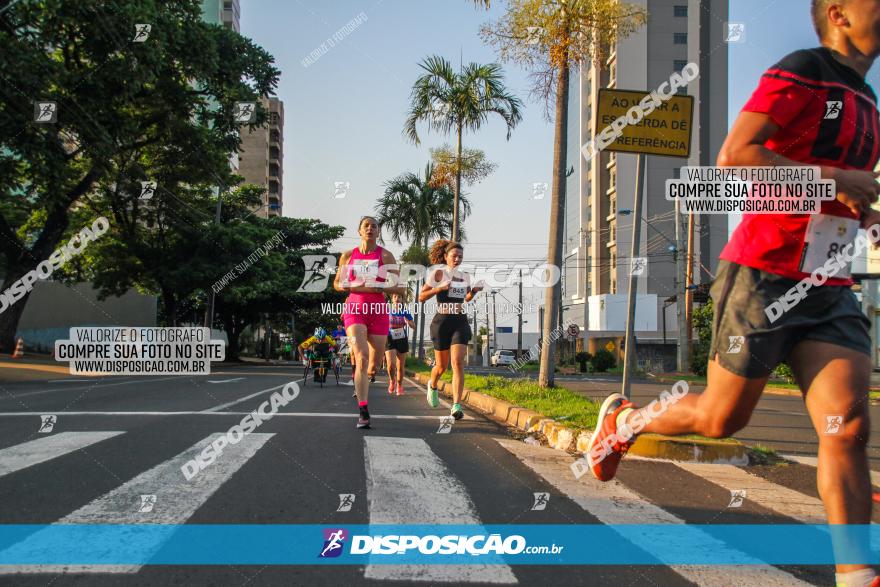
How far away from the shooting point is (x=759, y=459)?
557 centimetres

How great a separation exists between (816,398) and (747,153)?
0.87 meters

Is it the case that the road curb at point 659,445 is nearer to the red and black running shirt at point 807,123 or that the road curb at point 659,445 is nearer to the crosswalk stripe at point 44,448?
the red and black running shirt at point 807,123

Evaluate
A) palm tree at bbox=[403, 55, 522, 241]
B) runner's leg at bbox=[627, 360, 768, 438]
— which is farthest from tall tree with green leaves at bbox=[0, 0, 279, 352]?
runner's leg at bbox=[627, 360, 768, 438]

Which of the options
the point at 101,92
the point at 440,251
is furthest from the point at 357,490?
the point at 101,92

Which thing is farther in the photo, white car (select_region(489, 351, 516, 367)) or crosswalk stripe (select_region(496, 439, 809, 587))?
white car (select_region(489, 351, 516, 367))

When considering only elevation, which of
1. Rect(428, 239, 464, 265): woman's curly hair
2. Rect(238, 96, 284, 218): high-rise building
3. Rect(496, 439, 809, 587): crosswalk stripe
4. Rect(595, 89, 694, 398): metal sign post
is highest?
Rect(238, 96, 284, 218): high-rise building

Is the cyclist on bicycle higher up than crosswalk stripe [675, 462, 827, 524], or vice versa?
the cyclist on bicycle

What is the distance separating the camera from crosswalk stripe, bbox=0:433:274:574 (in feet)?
8.47

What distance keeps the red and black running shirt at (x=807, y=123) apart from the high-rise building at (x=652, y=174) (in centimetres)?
4997

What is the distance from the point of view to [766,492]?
14.5 feet

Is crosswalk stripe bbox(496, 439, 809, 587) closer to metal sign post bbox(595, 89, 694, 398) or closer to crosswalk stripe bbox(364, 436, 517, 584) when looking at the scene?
crosswalk stripe bbox(364, 436, 517, 584)

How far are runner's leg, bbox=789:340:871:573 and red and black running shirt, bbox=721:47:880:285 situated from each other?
30 cm

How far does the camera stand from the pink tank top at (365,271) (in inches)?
269

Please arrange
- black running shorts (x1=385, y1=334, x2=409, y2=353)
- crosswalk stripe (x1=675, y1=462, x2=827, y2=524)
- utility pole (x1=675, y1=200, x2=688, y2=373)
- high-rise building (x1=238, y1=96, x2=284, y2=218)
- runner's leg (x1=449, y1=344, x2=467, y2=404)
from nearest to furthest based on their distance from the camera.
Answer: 1. crosswalk stripe (x1=675, y1=462, x2=827, y2=524)
2. runner's leg (x1=449, y1=344, x2=467, y2=404)
3. black running shorts (x1=385, y1=334, x2=409, y2=353)
4. utility pole (x1=675, y1=200, x2=688, y2=373)
5. high-rise building (x1=238, y1=96, x2=284, y2=218)
